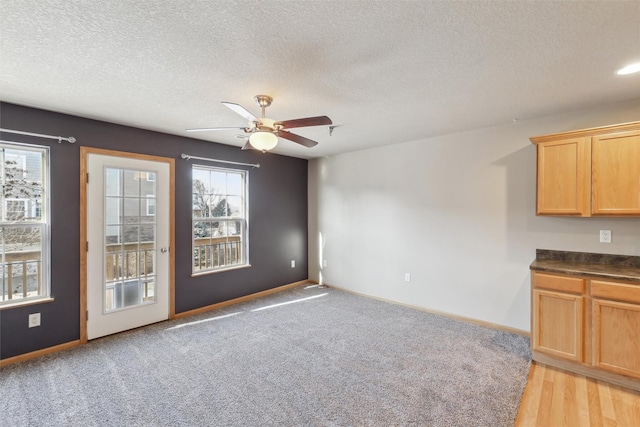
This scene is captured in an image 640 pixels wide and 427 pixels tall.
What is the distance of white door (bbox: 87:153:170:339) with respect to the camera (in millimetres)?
3299

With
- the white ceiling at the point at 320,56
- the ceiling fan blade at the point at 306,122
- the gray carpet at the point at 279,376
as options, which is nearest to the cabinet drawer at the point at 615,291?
the gray carpet at the point at 279,376

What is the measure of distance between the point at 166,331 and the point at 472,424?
3.23 metres

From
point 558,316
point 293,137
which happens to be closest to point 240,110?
point 293,137

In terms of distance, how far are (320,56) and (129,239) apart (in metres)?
3.11

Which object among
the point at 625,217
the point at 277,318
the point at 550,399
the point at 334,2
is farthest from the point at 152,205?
the point at 625,217

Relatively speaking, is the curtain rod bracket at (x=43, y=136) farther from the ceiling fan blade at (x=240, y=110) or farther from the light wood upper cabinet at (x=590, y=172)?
the light wood upper cabinet at (x=590, y=172)

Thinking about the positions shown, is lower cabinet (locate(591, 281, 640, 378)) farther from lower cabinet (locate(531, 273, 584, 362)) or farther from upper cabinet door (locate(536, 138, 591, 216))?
upper cabinet door (locate(536, 138, 591, 216))

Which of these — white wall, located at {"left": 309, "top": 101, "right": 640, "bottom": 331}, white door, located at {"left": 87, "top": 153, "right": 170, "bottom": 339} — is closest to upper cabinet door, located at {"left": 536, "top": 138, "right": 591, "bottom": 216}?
white wall, located at {"left": 309, "top": 101, "right": 640, "bottom": 331}

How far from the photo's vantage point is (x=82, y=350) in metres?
3.05

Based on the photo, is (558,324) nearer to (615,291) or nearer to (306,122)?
(615,291)

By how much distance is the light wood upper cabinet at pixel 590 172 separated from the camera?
258cm

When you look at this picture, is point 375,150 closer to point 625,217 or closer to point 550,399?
point 625,217

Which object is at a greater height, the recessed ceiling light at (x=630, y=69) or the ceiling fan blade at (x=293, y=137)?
the recessed ceiling light at (x=630, y=69)

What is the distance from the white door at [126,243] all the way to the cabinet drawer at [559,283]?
4.18 metres
